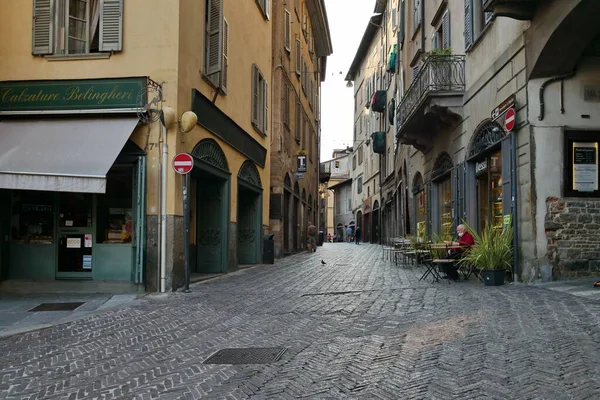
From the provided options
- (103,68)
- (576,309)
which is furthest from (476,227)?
(103,68)

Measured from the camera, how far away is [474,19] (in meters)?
13.6

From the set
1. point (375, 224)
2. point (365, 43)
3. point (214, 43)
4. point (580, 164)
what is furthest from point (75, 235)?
point (365, 43)

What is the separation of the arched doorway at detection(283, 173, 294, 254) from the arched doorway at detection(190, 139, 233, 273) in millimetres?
8668

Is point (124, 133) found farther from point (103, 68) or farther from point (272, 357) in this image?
point (272, 357)

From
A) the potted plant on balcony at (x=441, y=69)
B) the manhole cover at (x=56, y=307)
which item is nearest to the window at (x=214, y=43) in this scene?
the manhole cover at (x=56, y=307)

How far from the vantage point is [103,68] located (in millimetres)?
10367

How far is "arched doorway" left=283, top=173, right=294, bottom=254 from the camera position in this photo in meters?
22.9

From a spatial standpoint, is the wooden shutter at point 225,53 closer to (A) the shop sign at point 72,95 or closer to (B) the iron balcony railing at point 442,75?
(A) the shop sign at point 72,95

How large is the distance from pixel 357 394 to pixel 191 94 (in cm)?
800

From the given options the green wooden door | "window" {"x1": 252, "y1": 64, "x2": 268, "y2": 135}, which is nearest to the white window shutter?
"window" {"x1": 252, "y1": 64, "x2": 268, "y2": 135}

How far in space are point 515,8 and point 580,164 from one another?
3.00 m

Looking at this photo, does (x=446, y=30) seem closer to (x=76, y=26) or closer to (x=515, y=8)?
(x=515, y=8)

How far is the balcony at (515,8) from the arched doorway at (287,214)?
520 inches

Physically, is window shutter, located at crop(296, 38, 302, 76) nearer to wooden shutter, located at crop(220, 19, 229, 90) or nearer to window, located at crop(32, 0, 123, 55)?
wooden shutter, located at crop(220, 19, 229, 90)
